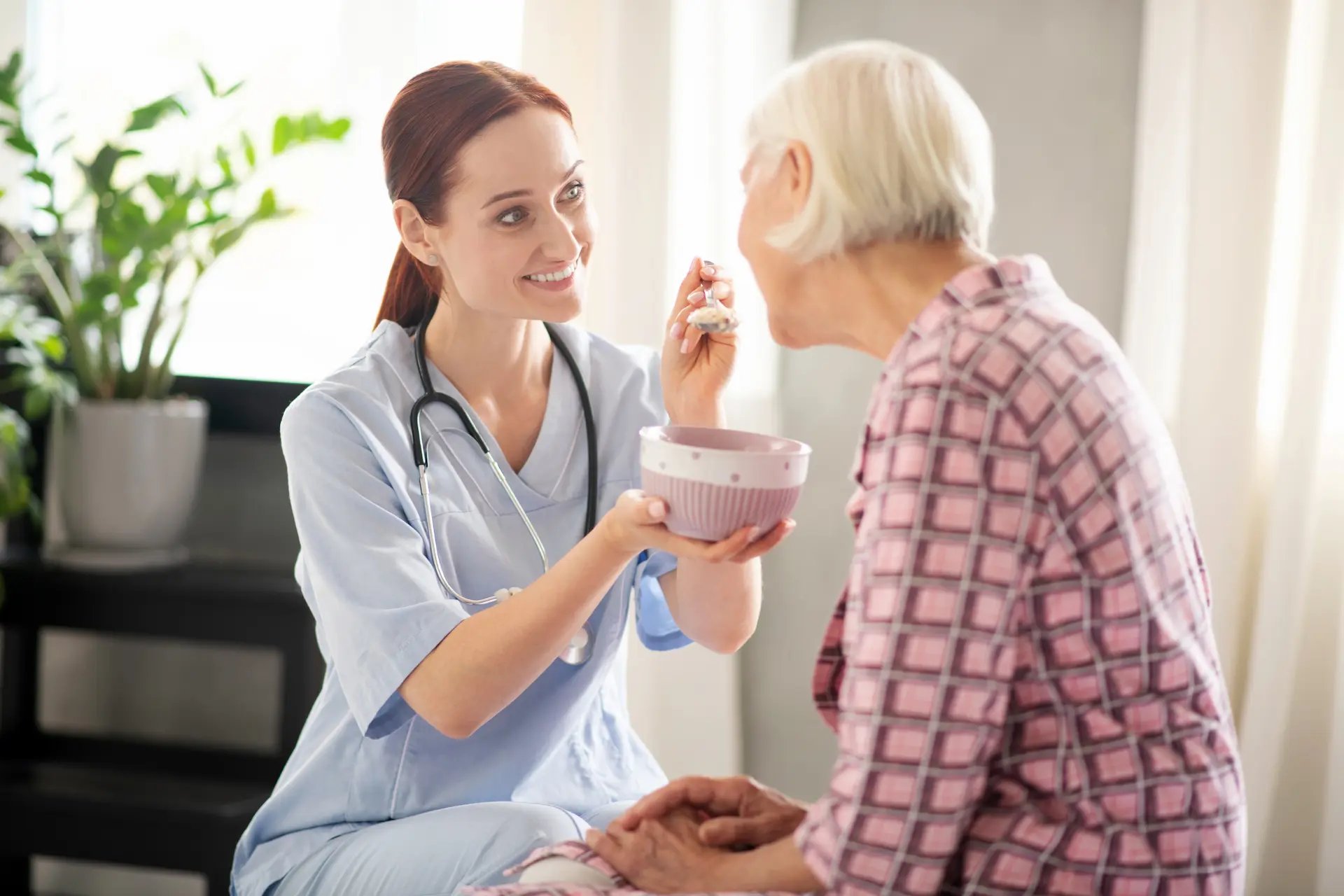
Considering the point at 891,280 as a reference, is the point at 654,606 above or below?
below

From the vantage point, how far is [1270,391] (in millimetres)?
2248

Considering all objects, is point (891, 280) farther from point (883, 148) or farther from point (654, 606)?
point (654, 606)

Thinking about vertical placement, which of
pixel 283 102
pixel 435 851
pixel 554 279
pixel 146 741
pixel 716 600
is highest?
pixel 283 102

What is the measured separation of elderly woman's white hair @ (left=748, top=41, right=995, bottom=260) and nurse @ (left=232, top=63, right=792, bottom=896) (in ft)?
1.20

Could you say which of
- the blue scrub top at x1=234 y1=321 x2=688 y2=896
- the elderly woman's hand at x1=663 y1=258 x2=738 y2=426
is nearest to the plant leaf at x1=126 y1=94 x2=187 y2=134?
the blue scrub top at x1=234 y1=321 x2=688 y2=896

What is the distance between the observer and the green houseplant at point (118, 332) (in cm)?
239

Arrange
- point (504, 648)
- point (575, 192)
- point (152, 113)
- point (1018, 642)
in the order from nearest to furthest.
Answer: point (1018, 642)
point (504, 648)
point (575, 192)
point (152, 113)

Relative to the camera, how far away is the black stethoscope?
1.47 metres

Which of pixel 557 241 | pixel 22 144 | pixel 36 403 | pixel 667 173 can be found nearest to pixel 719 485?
pixel 557 241

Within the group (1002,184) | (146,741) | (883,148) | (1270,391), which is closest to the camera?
(883,148)

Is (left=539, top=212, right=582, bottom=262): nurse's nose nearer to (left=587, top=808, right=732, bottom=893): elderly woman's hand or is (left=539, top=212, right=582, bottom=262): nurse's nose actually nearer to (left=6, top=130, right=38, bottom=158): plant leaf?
(left=587, top=808, right=732, bottom=893): elderly woman's hand

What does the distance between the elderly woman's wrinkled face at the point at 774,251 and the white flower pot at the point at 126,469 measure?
1615 mm

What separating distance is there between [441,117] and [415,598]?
1.87ft

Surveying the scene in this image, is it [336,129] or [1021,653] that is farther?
[336,129]
